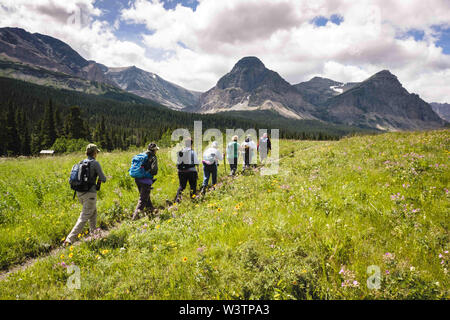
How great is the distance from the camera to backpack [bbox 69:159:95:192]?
6.78m

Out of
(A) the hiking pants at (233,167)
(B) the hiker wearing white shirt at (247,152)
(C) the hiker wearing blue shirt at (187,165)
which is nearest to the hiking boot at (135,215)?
(C) the hiker wearing blue shirt at (187,165)

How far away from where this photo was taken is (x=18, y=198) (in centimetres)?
947

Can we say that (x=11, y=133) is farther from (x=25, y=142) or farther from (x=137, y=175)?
(x=137, y=175)

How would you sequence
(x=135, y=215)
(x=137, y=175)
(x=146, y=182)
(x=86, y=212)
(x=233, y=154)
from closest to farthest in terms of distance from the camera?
1. (x=86, y=212)
2. (x=135, y=215)
3. (x=137, y=175)
4. (x=146, y=182)
5. (x=233, y=154)

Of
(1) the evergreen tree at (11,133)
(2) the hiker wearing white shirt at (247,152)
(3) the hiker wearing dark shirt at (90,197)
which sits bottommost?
(3) the hiker wearing dark shirt at (90,197)

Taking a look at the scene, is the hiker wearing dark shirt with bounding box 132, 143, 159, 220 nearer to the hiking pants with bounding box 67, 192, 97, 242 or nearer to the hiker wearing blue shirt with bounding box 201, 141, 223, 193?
the hiking pants with bounding box 67, 192, 97, 242

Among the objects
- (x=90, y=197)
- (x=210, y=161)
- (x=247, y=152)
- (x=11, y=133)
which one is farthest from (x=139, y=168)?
(x=11, y=133)

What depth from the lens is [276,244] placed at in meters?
4.49

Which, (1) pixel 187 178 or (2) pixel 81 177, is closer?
(2) pixel 81 177

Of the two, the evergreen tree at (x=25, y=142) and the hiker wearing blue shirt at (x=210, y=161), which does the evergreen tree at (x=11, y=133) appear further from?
the hiker wearing blue shirt at (x=210, y=161)

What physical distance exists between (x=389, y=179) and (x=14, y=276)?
10.9 metres

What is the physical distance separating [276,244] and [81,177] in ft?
20.7

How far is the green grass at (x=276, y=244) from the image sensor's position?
138 inches

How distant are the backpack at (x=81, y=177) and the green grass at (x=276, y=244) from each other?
1.88 metres
